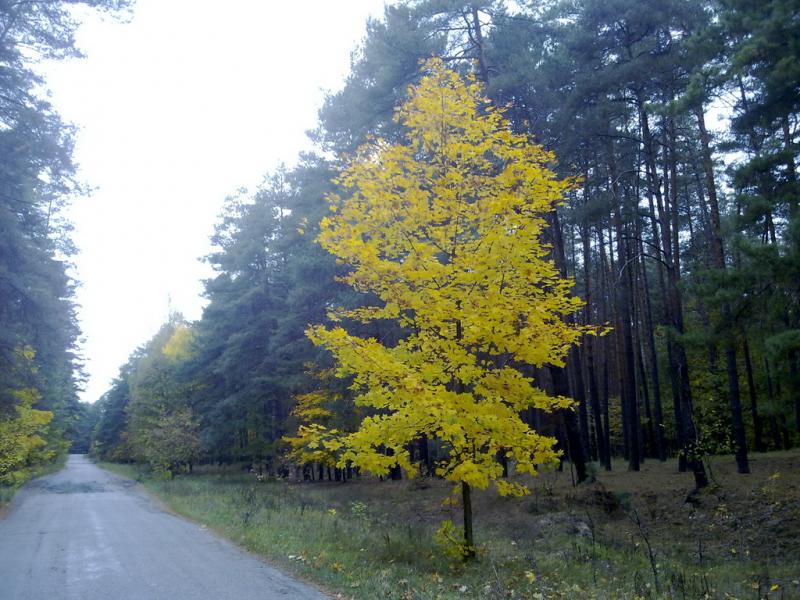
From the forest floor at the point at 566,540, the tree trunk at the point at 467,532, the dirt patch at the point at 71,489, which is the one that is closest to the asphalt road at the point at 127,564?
the forest floor at the point at 566,540

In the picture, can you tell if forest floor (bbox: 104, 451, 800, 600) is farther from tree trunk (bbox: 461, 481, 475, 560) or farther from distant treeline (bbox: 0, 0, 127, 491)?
distant treeline (bbox: 0, 0, 127, 491)

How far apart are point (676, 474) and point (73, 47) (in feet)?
73.4

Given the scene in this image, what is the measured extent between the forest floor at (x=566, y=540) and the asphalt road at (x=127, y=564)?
2.24ft

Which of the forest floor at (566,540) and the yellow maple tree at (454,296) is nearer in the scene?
the forest floor at (566,540)

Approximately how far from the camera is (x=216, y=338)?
33.2 metres

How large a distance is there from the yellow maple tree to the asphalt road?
2305 millimetres

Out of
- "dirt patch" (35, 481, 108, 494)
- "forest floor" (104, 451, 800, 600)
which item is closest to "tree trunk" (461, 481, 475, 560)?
"forest floor" (104, 451, 800, 600)

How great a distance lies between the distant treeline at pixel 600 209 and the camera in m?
10.7

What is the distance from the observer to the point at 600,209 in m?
17.0

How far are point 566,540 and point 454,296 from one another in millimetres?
6812

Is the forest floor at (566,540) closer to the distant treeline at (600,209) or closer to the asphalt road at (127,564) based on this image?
the asphalt road at (127,564)

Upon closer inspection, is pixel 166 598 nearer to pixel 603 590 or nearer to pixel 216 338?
pixel 603 590

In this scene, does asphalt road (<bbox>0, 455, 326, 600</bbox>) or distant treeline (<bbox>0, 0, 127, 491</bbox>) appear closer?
asphalt road (<bbox>0, 455, 326, 600</bbox>)

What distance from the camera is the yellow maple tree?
327 inches
